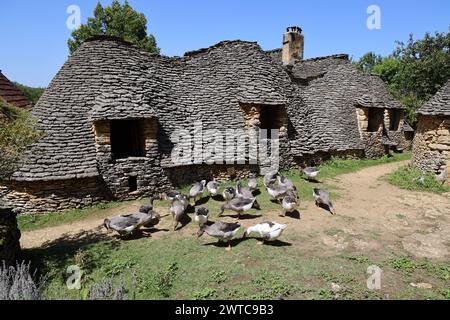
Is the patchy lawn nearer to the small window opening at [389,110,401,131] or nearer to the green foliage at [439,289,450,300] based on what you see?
the green foliage at [439,289,450,300]

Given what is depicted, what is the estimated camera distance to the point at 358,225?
9328mm

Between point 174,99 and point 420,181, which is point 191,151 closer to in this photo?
point 174,99

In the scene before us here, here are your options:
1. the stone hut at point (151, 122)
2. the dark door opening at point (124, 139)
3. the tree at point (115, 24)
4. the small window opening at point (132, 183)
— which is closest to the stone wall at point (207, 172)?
the stone hut at point (151, 122)

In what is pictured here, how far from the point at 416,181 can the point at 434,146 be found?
1.74m

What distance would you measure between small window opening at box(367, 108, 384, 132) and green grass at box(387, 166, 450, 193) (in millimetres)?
6828

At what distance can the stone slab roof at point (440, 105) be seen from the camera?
13106 mm

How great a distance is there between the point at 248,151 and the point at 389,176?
7111 millimetres

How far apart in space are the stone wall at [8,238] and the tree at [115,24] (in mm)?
29766

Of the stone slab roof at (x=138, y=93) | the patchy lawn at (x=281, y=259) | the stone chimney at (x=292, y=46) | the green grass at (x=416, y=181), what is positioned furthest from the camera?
the stone chimney at (x=292, y=46)

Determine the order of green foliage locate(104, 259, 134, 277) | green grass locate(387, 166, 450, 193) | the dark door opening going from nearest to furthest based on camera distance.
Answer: green foliage locate(104, 259, 134, 277), green grass locate(387, 166, 450, 193), the dark door opening

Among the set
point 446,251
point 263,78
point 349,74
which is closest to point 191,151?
point 263,78

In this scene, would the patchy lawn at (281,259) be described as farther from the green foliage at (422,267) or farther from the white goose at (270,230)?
the white goose at (270,230)

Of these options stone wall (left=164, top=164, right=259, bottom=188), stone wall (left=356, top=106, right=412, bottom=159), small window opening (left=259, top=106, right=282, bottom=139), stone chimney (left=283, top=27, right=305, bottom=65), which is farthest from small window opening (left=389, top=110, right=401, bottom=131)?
stone wall (left=164, top=164, right=259, bottom=188)

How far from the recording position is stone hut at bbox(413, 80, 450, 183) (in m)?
13.2
